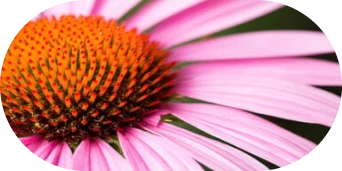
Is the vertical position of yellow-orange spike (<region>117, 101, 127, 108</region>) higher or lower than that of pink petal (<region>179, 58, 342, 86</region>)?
lower

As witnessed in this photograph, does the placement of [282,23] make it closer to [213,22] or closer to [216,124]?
[213,22]

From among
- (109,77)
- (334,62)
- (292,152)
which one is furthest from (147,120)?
(334,62)

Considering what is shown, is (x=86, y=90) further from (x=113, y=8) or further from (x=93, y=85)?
(x=113, y=8)

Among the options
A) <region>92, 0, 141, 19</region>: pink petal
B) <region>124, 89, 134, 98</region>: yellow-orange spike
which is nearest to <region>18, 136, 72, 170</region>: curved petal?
<region>124, 89, 134, 98</region>: yellow-orange spike

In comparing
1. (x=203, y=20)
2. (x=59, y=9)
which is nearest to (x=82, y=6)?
(x=59, y=9)

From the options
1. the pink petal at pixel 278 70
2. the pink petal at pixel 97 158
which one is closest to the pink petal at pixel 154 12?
the pink petal at pixel 278 70

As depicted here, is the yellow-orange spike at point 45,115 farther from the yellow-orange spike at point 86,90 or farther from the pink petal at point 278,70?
the pink petal at point 278,70

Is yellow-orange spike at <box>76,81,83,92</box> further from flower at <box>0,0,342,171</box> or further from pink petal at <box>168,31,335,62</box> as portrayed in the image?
pink petal at <box>168,31,335,62</box>
